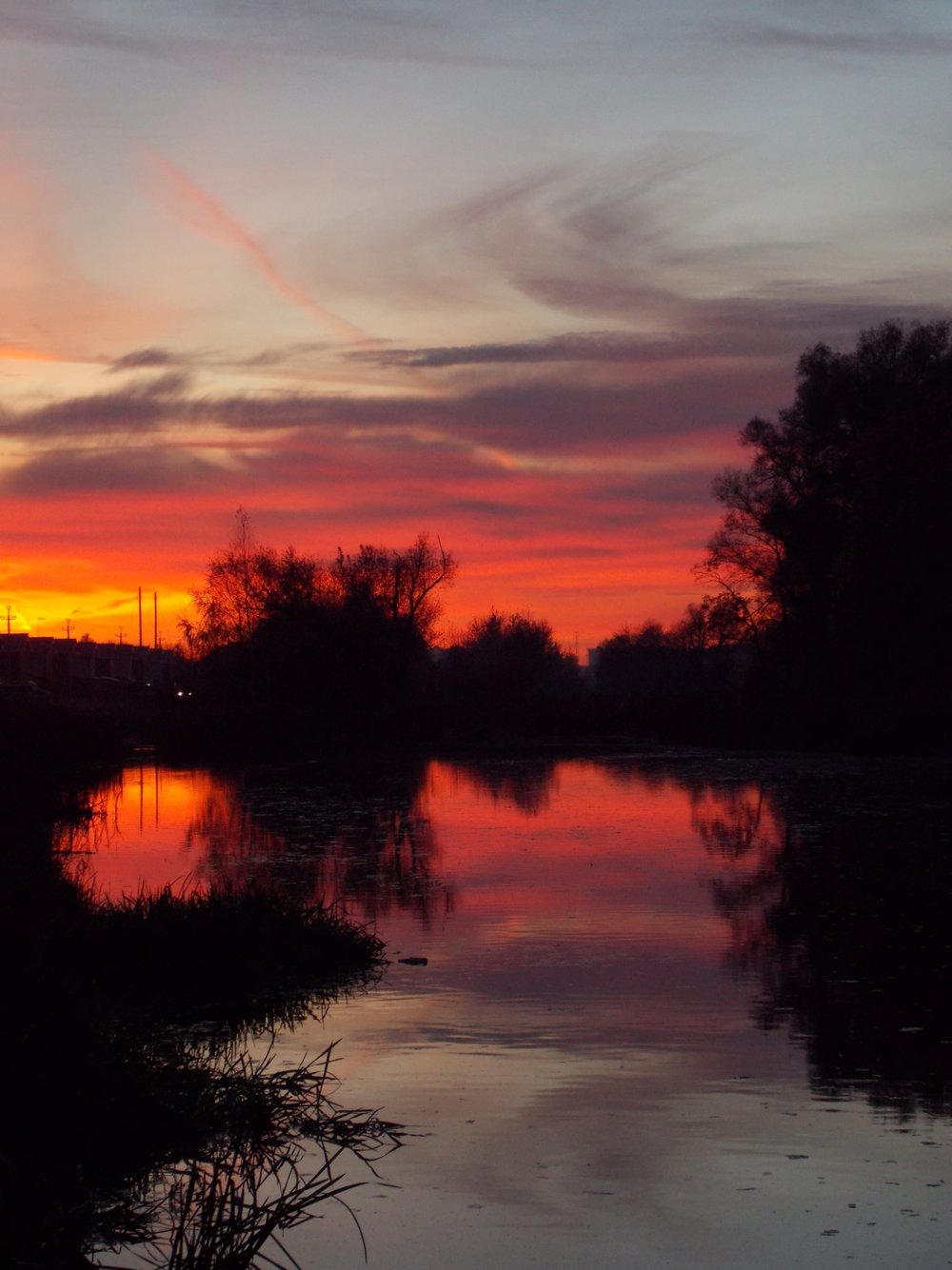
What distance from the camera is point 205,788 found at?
32.9 m

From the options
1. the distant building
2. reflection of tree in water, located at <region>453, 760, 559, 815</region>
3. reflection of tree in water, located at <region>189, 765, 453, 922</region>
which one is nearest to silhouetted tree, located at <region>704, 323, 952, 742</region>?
reflection of tree in water, located at <region>453, 760, 559, 815</region>

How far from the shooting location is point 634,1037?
360 inches

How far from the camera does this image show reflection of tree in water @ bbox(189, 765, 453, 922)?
15.9m

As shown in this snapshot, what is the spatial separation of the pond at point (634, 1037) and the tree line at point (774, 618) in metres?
24.0

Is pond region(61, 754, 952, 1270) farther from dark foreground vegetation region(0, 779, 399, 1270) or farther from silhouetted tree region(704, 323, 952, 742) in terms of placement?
silhouetted tree region(704, 323, 952, 742)

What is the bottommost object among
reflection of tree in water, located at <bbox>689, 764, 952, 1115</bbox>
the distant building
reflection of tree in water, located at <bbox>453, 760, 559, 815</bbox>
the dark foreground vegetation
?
reflection of tree in water, located at <bbox>453, 760, 559, 815</bbox>

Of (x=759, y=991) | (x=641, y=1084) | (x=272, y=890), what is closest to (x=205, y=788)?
(x=272, y=890)

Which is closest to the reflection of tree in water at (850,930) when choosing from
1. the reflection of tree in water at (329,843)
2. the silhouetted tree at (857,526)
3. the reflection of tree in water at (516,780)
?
the reflection of tree in water at (329,843)

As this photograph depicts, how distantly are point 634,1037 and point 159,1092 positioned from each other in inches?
141

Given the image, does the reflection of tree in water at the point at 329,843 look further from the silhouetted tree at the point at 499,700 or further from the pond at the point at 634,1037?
the silhouetted tree at the point at 499,700

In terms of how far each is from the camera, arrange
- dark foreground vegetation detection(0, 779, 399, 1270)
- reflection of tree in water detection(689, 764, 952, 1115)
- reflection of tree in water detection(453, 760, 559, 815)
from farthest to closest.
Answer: reflection of tree in water detection(453, 760, 559, 815) < reflection of tree in water detection(689, 764, 952, 1115) < dark foreground vegetation detection(0, 779, 399, 1270)

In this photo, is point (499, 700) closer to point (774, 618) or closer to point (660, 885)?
point (774, 618)

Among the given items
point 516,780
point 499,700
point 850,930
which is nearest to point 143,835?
point 850,930

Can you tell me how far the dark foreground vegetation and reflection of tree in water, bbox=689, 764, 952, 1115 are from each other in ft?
9.51
